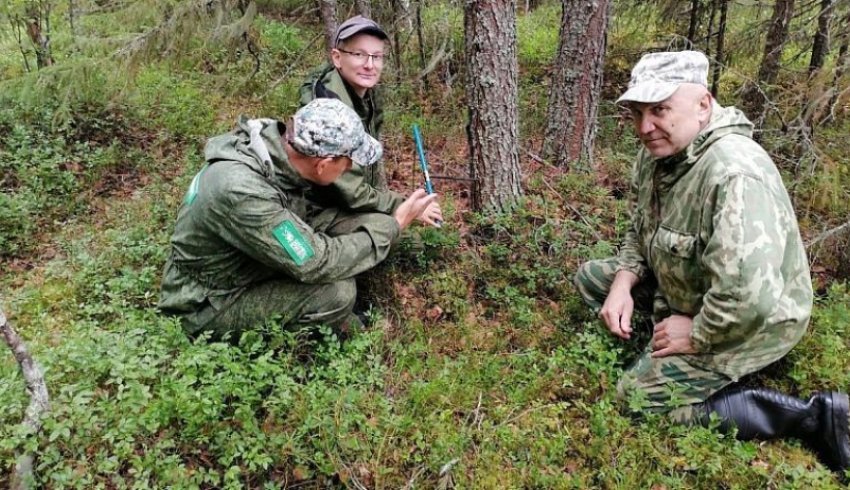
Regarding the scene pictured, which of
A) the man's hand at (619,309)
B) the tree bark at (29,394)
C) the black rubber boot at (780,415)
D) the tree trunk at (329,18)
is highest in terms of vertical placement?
the tree trunk at (329,18)

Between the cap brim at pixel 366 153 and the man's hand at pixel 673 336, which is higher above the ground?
the cap brim at pixel 366 153

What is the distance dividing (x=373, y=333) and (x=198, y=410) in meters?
1.06

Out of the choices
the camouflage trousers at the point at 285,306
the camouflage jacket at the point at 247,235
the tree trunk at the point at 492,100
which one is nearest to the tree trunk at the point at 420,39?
the tree trunk at the point at 492,100

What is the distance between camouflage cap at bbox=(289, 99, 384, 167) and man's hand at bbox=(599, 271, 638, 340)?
1.73 meters

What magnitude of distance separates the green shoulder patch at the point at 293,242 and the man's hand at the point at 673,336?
6.54ft

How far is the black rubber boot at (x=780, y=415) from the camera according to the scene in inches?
110

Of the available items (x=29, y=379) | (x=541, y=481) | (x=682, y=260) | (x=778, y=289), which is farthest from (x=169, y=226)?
(x=778, y=289)

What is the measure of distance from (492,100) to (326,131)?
1.62 m

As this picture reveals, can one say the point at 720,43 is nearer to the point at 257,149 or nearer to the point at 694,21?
the point at 694,21

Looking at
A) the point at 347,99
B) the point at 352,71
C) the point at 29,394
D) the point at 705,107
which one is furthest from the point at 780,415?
the point at 29,394

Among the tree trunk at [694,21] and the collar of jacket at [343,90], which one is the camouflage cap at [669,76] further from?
the tree trunk at [694,21]

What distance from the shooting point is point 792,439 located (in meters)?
2.89

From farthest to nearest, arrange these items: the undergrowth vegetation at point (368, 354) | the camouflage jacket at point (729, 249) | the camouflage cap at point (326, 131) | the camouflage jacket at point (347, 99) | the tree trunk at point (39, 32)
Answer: the tree trunk at point (39, 32), the camouflage jacket at point (347, 99), the camouflage cap at point (326, 131), the undergrowth vegetation at point (368, 354), the camouflage jacket at point (729, 249)

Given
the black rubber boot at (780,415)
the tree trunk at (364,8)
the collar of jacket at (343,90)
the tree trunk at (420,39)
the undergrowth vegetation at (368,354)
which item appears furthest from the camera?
the tree trunk at (420,39)
